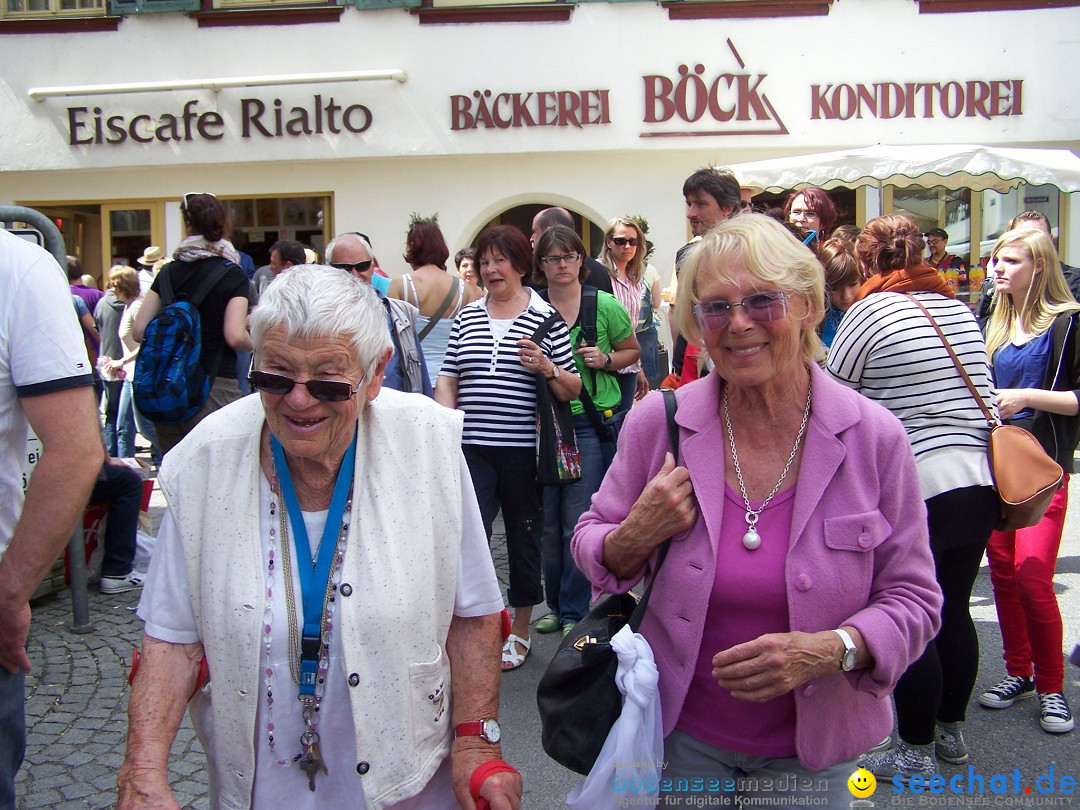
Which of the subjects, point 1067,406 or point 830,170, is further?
point 830,170

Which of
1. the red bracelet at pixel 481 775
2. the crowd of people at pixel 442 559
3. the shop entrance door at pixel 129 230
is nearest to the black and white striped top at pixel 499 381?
the crowd of people at pixel 442 559

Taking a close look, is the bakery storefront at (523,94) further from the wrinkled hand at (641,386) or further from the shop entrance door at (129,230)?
the wrinkled hand at (641,386)

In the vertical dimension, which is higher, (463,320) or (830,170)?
(830,170)

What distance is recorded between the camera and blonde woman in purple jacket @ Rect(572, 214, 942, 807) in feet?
7.03

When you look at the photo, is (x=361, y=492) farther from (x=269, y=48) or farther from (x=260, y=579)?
(x=269, y=48)

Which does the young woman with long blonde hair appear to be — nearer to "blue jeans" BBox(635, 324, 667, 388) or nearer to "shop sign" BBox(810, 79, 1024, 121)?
"blue jeans" BBox(635, 324, 667, 388)

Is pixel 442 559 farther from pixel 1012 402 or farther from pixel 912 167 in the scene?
pixel 912 167

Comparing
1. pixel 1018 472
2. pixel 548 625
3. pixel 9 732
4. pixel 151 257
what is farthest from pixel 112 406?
pixel 1018 472

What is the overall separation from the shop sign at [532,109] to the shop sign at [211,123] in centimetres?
127

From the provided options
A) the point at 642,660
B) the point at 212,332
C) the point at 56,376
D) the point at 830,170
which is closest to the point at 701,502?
the point at 642,660

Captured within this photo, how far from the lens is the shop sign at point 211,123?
512 inches

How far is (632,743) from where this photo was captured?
85.0 inches

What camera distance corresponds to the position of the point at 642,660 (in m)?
2.21

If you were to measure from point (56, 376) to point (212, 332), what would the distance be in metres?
3.53
